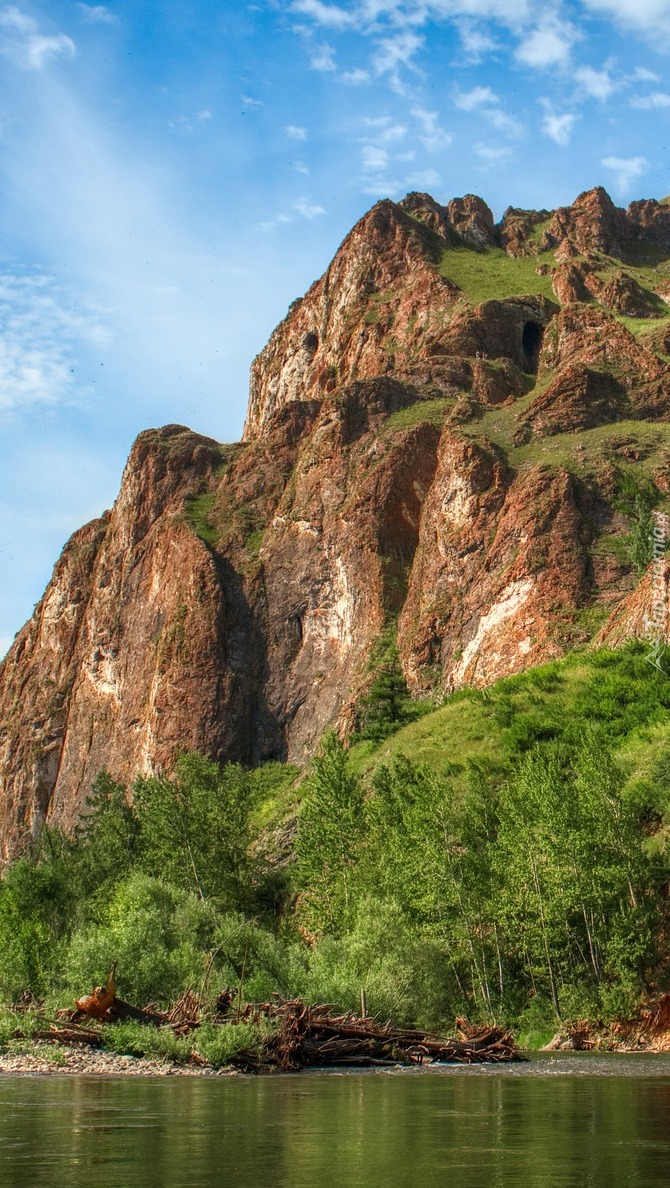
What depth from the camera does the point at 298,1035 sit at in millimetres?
23625

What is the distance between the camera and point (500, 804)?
46406mm

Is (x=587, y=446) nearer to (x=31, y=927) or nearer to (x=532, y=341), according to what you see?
(x=532, y=341)

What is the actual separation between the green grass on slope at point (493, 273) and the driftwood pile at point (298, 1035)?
110060 mm

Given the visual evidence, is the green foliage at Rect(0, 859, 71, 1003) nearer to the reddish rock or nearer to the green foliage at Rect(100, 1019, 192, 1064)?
the green foliage at Rect(100, 1019, 192, 1064)

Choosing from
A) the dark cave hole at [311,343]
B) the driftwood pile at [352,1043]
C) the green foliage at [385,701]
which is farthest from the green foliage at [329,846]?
the dark cave hole at [311,343]

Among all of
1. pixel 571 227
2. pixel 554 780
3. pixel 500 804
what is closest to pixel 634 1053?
pixel 554 780

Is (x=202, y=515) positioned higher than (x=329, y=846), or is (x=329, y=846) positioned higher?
(x=202, y=515)

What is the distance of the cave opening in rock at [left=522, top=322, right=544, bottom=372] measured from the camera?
416 feet

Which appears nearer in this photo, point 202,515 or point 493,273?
point 202,515

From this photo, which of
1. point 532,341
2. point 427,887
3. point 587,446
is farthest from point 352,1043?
point 532,341

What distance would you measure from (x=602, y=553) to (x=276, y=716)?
33.1 meters

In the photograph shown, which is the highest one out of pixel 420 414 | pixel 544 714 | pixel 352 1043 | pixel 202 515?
pixel 420 414

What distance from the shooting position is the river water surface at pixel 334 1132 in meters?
10.0

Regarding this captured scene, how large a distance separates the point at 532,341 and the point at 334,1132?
123m
